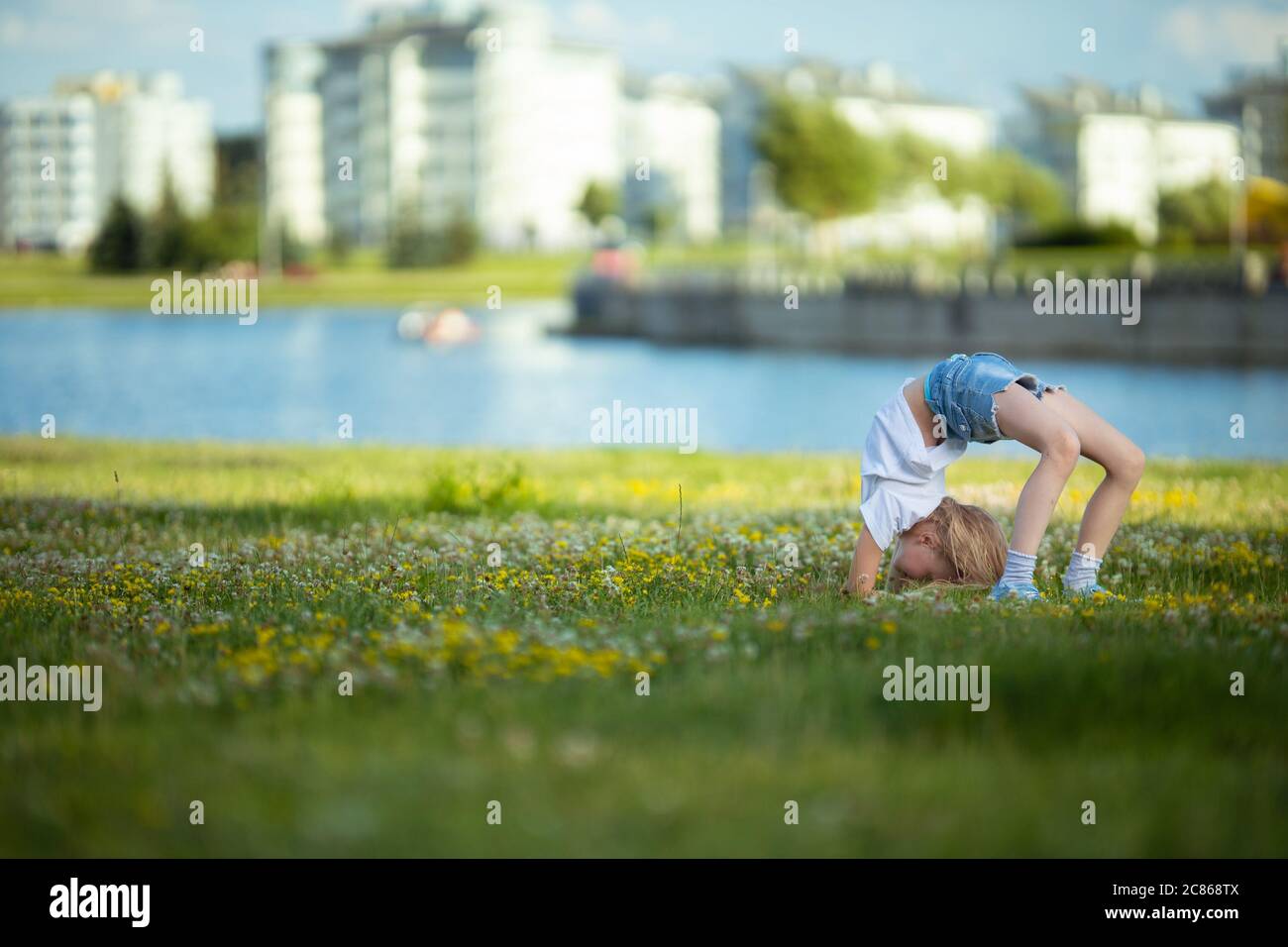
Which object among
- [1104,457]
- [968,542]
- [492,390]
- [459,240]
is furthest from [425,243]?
[1104,457]

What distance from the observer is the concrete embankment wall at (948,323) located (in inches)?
2265

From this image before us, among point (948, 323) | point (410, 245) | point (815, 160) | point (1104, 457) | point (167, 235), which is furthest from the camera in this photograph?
point (410, 245)

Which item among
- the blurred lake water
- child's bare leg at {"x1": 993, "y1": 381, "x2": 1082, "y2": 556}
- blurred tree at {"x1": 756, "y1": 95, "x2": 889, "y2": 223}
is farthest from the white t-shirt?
blurred tree at {"x1": 756, "y1": 95, "x2": 889, "y2": 223}

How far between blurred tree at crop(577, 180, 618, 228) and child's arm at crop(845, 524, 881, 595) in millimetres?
136575

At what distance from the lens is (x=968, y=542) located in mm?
8273

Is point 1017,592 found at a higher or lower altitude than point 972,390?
lower

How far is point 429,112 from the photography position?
526 ft

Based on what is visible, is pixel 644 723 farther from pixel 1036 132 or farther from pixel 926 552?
pixel 1036 132

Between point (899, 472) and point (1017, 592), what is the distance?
0.86 m

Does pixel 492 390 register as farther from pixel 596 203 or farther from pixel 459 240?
pixel 596 203

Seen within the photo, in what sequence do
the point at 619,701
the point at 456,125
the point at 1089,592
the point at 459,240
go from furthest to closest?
the point at 456,125, the point at 459,240, the point at 1089,592, the point at 619,701

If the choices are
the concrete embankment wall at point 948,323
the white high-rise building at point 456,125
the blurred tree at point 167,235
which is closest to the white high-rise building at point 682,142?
the white high-rise building at point 456,125

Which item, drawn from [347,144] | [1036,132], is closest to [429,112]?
[347,144]

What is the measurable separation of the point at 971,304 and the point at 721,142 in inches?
4624
